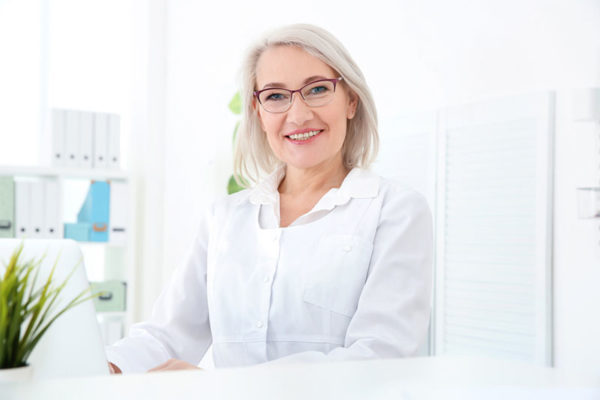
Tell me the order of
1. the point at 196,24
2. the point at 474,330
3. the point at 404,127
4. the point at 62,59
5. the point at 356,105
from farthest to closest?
the point at 62,59, the point at 196,24, the point at 404,127, the point at 474,330, the point at 356,105

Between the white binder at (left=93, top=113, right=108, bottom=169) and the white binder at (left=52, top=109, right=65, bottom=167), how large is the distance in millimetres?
169

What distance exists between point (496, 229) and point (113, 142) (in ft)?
7.90

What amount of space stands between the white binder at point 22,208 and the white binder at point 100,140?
1.29 ft

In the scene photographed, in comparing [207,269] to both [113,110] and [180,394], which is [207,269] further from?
[113,110]

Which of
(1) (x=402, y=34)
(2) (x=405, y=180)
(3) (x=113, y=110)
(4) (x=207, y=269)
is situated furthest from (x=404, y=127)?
(3) (x=113, y=110)

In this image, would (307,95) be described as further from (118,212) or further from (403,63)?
(118,212)

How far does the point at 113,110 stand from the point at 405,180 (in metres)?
2.51

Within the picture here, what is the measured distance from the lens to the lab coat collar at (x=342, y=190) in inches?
50.3

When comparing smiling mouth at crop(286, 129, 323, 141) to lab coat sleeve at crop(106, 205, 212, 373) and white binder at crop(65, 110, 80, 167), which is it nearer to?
lab coat sleeve at crop(106, 205, 212, 373)

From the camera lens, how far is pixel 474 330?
208 cm

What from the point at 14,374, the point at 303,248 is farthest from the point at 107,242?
the point at 14,374

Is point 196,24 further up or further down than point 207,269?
further up

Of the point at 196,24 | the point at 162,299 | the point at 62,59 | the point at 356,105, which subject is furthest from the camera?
the point at 62,59

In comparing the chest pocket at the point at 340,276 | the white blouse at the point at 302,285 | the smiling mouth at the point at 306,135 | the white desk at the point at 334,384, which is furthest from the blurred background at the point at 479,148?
the white desk at the point at 334,384
